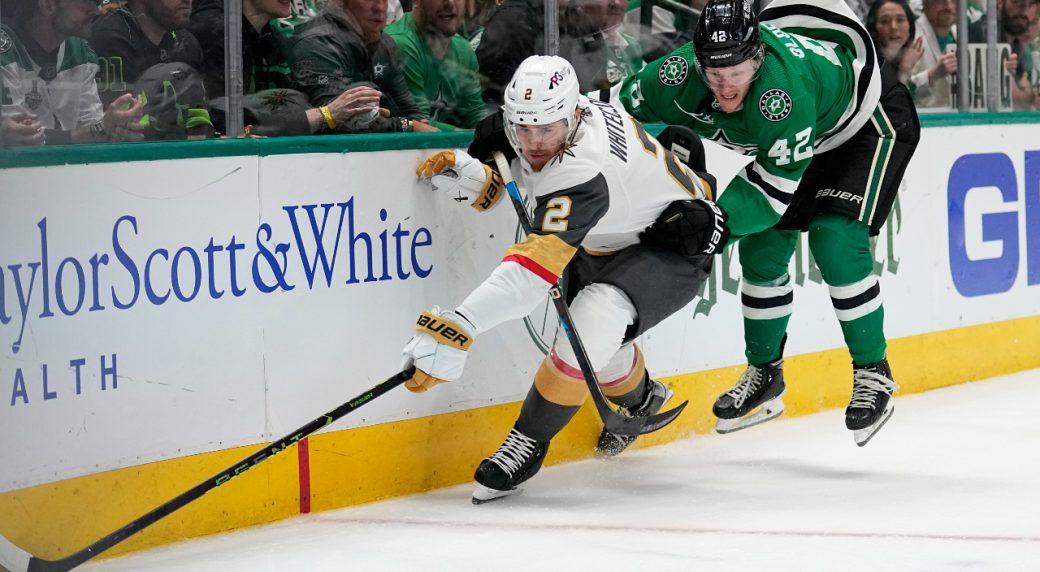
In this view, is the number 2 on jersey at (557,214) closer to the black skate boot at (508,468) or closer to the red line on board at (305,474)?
the black skate boot at (508,468)

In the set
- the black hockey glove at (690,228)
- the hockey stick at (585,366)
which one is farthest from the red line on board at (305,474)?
the black hockey glove at (690,228)

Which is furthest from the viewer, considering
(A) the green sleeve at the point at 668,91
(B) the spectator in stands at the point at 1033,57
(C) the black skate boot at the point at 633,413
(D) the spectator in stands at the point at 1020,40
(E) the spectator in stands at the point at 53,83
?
(B) the spectator in stands at the point at 1033,57

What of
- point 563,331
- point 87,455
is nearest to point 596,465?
point 563,331

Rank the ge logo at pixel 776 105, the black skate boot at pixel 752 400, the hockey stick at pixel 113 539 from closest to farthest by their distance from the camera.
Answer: the hockey stick at pixel 113 539 < the ge logo at pixel 776 105 < the black skate boot at pixel 752 400

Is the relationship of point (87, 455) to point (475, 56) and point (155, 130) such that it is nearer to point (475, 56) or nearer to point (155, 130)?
point (155, 130)

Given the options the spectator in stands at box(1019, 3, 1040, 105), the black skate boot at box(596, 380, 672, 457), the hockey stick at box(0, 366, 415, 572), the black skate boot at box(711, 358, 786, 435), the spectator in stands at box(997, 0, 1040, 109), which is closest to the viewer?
the hockey stick at box(0, 366, 415, 572)

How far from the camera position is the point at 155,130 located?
3.56 meters

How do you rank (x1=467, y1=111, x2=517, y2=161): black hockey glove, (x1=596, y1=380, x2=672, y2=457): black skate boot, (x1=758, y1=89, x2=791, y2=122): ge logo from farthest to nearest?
(x1=596, y1=380, x2=672, y2=457): black skate boot < (x1=467, y1=111, x2=517, y2=161): black hockey glove < (x1=758, y1=89, x2=791, y2=122): ge logo

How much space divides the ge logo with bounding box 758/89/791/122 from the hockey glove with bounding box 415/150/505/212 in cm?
74

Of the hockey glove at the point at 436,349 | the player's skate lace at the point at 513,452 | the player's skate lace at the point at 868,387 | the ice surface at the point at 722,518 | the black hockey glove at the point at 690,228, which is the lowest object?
the ice surface at the point at 722,518

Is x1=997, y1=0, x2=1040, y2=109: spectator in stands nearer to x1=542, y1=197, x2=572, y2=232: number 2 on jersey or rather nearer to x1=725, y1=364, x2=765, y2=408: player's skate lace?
x1=725, y1=364, x2=765, y2=408: player's skate lace

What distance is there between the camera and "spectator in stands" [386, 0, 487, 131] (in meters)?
4.23

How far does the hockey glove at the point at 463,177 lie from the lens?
3.96 meters

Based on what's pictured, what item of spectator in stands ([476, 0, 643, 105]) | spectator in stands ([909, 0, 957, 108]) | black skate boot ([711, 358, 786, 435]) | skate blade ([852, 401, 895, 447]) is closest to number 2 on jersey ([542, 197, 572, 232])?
spectator in stands ([476, 0, 643, 105])
